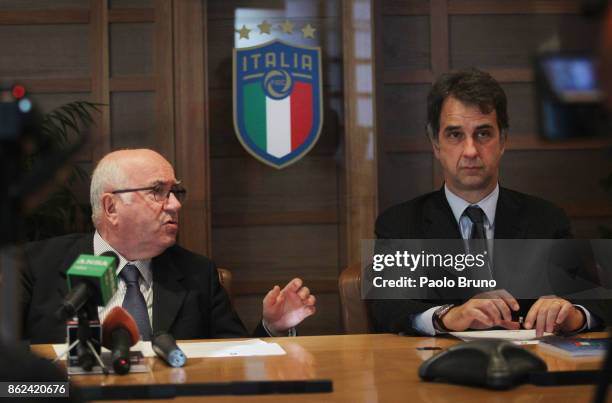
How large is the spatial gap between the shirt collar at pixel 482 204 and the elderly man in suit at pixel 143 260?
0.78 m

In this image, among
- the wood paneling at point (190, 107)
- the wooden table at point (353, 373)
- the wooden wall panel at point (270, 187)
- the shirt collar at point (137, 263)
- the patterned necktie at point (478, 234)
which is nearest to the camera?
the wooden table at point (353, 373)

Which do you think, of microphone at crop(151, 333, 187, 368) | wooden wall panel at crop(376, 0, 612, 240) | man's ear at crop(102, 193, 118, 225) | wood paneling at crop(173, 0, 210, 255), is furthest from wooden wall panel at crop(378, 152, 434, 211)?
microphone at crop(151, 333, 187, 368)

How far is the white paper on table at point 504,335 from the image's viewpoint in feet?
6.07

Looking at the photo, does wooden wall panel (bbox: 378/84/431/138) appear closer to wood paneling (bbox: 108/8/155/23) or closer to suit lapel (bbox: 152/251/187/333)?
wood paneling (bbox: 108/8/155/23)

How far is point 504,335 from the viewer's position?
6.32 ft

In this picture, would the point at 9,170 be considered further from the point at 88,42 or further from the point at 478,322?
the point at 88,42

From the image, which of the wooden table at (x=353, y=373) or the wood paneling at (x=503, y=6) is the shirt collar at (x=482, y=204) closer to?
the wooden table at (x=353, y=373)

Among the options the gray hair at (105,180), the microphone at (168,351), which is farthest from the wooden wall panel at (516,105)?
the microphone at (168,351)

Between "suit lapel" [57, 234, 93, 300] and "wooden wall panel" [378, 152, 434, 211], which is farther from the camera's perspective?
"wooden wall panel" [378, 152, 434, 211]

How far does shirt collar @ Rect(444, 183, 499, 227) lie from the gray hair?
3.43 ft

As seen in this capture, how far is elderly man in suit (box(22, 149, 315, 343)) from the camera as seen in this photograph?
238cm

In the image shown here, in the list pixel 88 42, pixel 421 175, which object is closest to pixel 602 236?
pixel 421 175

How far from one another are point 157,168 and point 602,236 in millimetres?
2339

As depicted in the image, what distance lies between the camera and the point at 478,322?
202 cm
